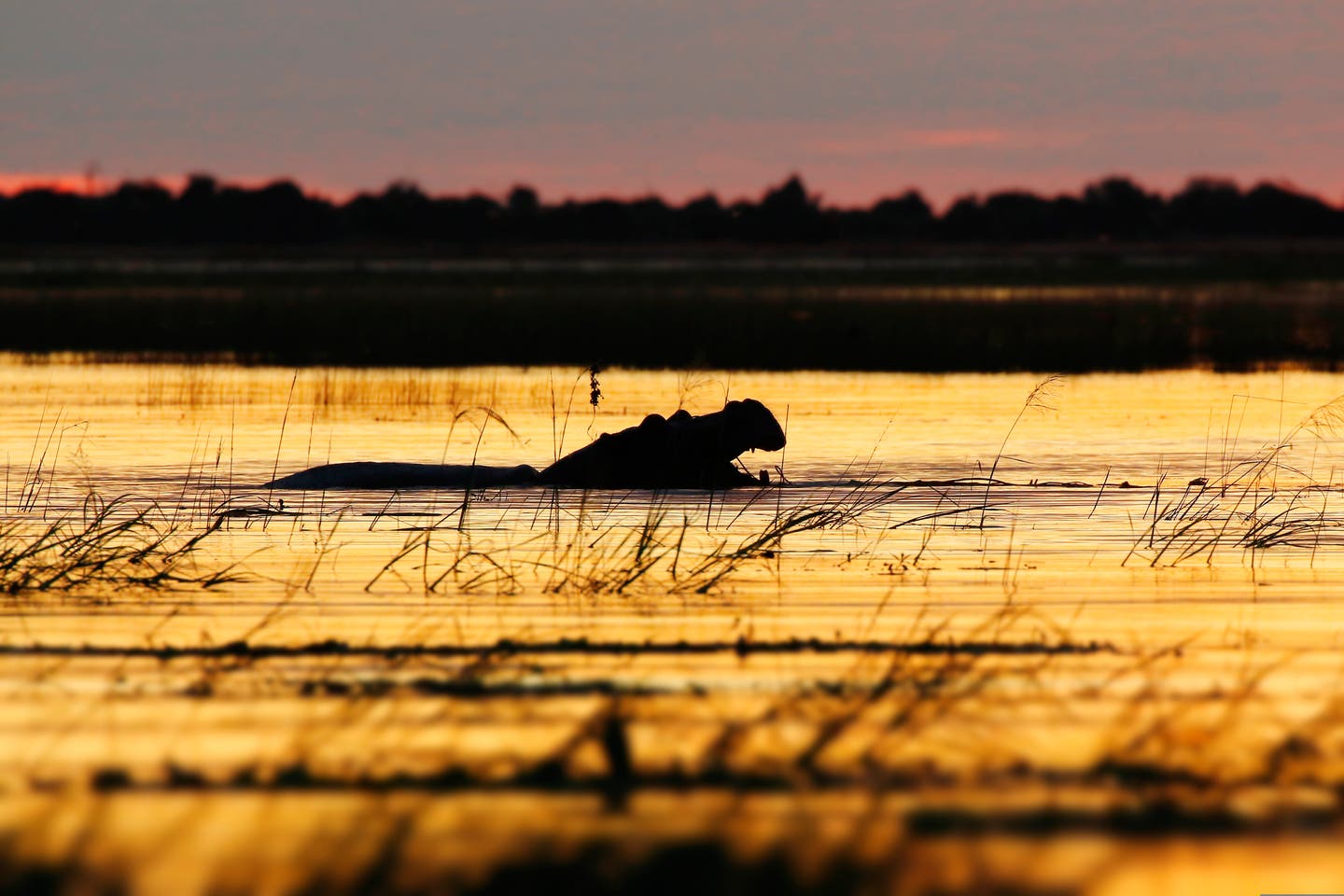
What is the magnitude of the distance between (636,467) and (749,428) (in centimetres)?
106

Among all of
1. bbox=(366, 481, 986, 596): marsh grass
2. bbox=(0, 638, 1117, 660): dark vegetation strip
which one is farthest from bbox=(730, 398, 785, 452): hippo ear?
bbox=(0, 638, 1117, 660): dark vegetation strip

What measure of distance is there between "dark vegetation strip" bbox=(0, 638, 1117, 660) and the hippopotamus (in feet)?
24.9

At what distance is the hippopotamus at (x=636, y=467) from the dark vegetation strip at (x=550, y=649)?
7.60 m

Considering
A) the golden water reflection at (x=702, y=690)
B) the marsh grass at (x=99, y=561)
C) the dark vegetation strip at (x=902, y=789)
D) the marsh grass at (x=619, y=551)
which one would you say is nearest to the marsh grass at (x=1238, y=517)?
the golden water reflection at (x=702, y=690)

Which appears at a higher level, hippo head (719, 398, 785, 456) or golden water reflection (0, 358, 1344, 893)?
hippo head (719, 398, 785, 456)

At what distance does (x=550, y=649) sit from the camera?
9219 millimetres

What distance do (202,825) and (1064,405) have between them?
24.2 m


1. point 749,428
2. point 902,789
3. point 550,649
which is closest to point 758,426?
point 749,428

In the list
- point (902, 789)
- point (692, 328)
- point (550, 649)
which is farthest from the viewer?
point (692, 328)

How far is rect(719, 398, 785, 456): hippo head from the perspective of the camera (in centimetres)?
1730

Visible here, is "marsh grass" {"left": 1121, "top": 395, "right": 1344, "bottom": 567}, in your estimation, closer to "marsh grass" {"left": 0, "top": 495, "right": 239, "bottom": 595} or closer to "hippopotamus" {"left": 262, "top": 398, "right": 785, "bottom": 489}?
"hippopotamus" {"left": 262, "top": 398, "right": 785, "bottom": 489}

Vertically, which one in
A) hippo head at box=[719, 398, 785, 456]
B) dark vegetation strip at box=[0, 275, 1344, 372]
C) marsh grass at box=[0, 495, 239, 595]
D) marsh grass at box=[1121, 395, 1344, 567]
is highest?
dark vegetation strip at box=[0, 275, 1344, 372]

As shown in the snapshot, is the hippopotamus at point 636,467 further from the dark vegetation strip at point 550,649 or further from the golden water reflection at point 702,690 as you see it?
the dark vegetation strip at point 550,649

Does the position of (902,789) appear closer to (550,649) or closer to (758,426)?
(550,649)
